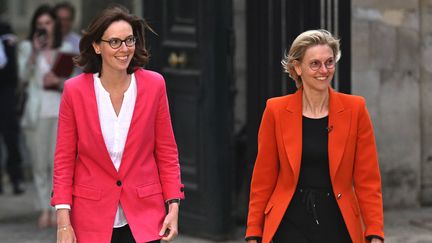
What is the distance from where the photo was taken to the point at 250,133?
948 cm

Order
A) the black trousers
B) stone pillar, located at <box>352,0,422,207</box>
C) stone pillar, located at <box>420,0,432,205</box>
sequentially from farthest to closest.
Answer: the black trousers
stone pillar, located at <box>420,0,432,205</box>
stone pillar, located at <box>352,0,422,207</box>

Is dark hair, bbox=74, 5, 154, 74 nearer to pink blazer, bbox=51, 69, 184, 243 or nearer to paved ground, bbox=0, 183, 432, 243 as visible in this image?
pink blazer, bbox=51, 69, 184, 243

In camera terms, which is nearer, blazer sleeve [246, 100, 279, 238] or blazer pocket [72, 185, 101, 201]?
blazer pocket [72, 185, 101, 201]

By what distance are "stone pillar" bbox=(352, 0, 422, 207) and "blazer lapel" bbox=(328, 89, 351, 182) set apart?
184 inches

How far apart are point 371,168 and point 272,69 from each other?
3.83m

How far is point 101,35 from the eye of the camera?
5.39 m

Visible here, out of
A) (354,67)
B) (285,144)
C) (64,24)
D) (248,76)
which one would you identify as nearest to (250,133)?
(248,76)

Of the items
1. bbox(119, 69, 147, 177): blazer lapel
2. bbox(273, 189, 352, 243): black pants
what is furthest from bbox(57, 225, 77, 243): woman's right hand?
bbox(273, 189, 352, 243): black pants

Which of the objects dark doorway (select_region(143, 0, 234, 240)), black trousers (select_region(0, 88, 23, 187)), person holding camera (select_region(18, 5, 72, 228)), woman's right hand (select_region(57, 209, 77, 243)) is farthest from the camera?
black trousers (select_region(0, 88, 23, 187))

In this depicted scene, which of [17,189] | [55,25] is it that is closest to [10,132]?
[17,189]

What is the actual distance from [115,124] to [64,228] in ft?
1.65

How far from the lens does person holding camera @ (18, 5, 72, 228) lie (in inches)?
393

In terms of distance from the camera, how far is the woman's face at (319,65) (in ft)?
17.9

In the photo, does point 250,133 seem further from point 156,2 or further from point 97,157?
point 97,157
